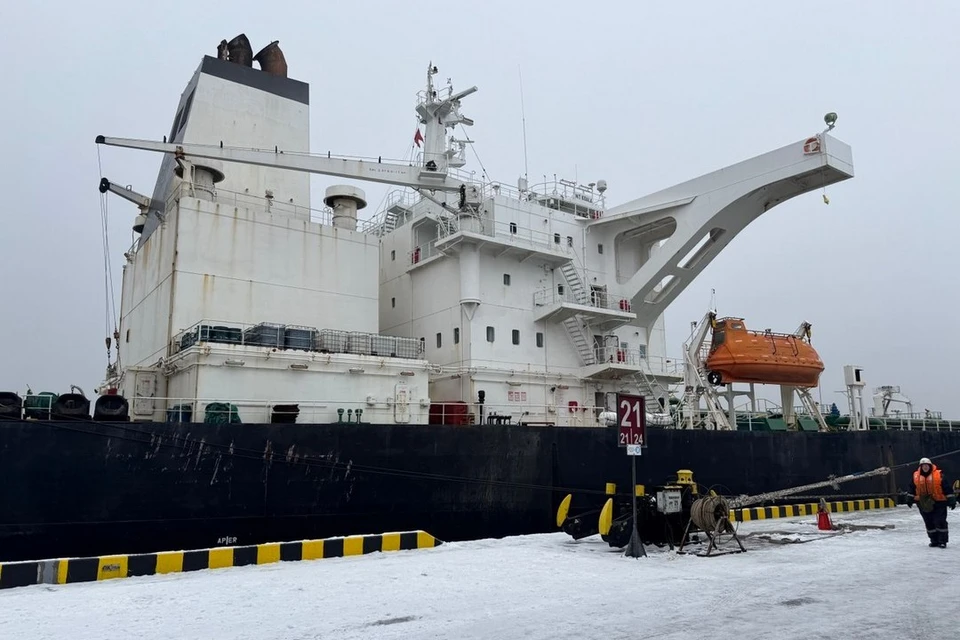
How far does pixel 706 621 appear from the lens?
6777 millimetres

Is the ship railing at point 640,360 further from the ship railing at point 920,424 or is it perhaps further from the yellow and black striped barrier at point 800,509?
the ship railing at point 920,424

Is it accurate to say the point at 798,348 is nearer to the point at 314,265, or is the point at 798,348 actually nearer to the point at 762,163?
the point at 762,163

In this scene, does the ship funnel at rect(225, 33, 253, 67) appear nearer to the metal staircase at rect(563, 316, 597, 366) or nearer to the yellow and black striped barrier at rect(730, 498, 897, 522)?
the metal staircase at rect(563, 316, 597, 366)

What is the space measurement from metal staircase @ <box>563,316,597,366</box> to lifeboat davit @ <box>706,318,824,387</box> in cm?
372

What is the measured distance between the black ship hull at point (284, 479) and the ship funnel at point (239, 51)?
483 inches

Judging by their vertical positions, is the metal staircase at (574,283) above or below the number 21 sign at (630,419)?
above

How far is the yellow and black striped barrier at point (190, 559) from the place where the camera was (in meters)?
8.82

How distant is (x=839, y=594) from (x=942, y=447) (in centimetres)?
2075

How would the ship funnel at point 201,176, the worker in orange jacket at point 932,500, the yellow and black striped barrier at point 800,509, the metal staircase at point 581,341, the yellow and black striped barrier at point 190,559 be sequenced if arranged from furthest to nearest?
the metal staircase at point 581,341, the yellow and black striped barrier at point 800,509, the ship funnel at point 201,176, the worker in orange jacket at point 932,500, the yellow and black striped barrier at point 190,559

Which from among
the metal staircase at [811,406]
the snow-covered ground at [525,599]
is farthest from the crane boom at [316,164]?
the metal staircase at [811,406]

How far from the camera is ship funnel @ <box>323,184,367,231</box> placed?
1802 centimetres

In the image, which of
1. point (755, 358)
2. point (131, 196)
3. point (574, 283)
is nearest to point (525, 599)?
point (574, 283)

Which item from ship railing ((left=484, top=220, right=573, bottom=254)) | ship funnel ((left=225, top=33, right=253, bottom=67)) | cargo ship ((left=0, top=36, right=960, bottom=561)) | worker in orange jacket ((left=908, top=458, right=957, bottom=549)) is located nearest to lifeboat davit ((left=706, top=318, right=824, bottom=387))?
cargo ship ((left=0, top=36, right=960, bottom=561))

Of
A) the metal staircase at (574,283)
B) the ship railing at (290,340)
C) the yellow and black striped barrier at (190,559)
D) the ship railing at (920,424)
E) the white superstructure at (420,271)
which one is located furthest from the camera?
the ship railing at (920,424)
